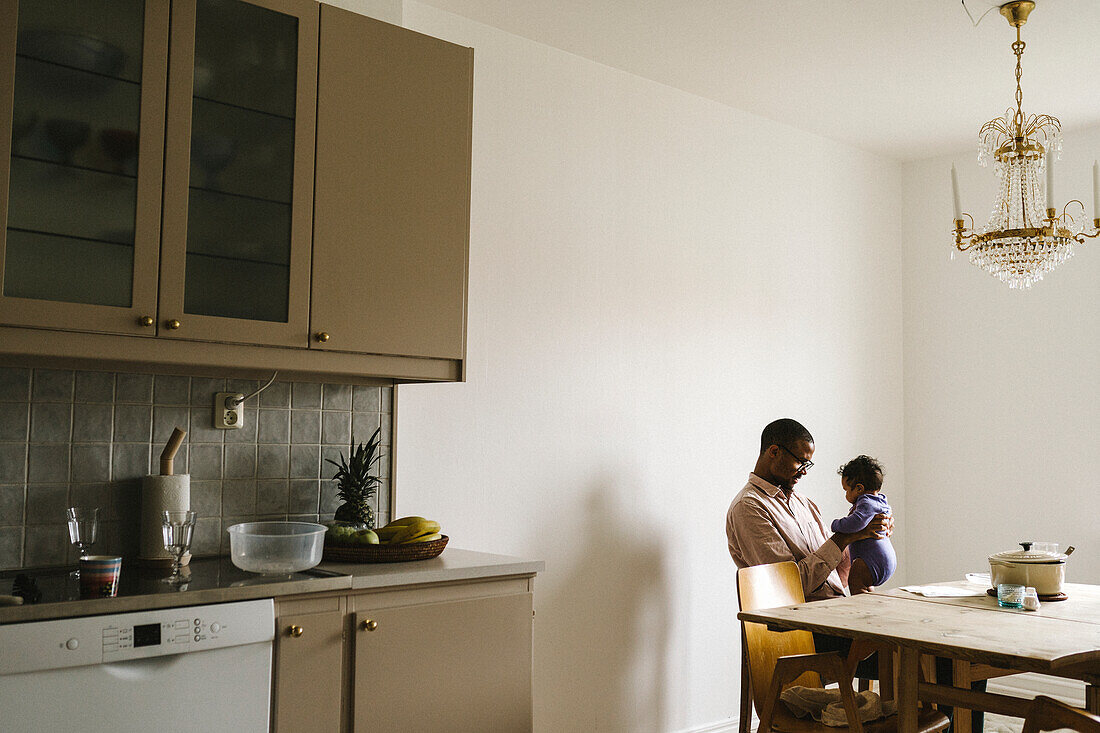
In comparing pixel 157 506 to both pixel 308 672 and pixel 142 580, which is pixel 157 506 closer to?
pixel 142 580

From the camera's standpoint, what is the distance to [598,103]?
371 cm

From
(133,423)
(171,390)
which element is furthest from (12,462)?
(171,390)

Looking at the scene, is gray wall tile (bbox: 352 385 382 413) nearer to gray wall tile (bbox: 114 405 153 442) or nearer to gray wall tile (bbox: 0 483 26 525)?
gray wall tile (bbox: 114 405 153 442)

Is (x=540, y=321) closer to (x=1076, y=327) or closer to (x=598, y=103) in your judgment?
(x=598, y=103)

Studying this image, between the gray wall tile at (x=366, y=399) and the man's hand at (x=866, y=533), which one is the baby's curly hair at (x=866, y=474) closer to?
the man's hand at (x=866, y=533)

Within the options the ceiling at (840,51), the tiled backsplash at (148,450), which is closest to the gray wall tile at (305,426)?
the tiled backsplash at (148,450)

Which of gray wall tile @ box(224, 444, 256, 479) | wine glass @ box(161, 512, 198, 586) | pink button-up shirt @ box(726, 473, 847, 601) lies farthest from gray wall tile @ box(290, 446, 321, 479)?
pink button-up shirt @ box(726, 473, 847, 601)

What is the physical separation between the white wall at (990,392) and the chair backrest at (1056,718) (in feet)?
8.20

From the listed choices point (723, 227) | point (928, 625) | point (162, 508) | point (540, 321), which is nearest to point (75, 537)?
point (162, 508)

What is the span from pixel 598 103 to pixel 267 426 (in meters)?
1.89

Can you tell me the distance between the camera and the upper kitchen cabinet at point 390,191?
247 centimetres

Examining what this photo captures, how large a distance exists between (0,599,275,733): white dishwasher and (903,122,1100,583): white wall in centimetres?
383

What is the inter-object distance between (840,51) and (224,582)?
9.60 ft

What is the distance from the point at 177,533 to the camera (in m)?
2.17
